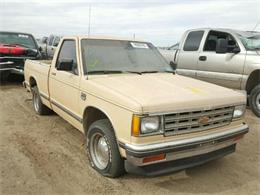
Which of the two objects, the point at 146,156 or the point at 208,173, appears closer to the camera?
the point at 146,156

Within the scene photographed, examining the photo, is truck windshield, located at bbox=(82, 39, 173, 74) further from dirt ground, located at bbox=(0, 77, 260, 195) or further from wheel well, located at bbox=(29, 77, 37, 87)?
wheel well, located at bbox=(29, 77, 37, 87)

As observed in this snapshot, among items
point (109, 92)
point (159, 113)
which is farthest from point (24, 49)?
point (159, 113)

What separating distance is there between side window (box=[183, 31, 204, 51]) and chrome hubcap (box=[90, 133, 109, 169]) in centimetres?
508

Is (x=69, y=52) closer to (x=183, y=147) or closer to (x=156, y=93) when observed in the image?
(x=156, y=93)

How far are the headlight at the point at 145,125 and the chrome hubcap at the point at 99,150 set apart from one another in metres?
0.73

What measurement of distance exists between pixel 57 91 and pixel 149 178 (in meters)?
2.25

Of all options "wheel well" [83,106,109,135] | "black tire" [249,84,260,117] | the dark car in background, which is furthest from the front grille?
the dark car in background

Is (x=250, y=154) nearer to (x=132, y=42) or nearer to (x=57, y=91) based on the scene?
(x=132, y=42)

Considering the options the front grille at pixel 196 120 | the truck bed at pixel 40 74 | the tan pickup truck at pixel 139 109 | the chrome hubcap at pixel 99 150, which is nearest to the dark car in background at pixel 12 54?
the truck bed at pixel 40 74

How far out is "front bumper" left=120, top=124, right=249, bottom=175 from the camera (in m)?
3.30

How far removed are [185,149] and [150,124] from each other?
0.52m

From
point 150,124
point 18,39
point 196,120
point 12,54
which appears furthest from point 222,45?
point 18,39

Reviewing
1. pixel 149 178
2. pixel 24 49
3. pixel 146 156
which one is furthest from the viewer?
pixel 24 49

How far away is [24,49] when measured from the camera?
1076cm
